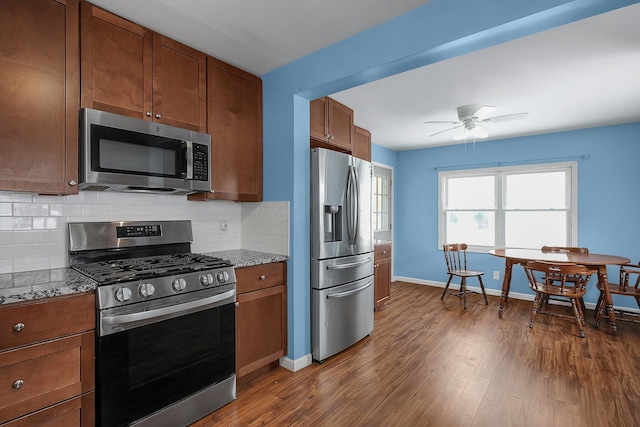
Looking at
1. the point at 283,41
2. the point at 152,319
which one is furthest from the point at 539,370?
the point at 283,41

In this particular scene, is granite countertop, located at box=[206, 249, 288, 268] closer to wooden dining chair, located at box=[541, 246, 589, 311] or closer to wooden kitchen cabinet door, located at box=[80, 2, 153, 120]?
wooden kitchen cabinet door, located at box=[80, 2, 153, 120]

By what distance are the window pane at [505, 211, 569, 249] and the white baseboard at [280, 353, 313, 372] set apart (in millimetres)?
3940

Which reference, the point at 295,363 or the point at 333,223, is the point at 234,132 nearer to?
the point at 333,223

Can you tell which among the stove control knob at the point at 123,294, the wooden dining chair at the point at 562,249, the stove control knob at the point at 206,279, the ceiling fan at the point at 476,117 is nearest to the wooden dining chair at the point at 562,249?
the wooden dining chair at the point at 562,249

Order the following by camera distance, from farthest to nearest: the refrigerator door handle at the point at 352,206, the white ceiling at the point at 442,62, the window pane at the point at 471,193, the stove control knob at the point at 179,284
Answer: the window pane at the point at 471,193 → the refrigerator door handle at the point at 352,206 → the white ceiling at the point at 442,62 → the stove control knob at the point at 179,284

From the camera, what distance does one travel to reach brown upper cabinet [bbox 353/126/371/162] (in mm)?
3953

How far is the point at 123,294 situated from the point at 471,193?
5211 millimetres

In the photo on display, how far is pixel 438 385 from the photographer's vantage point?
2354mm

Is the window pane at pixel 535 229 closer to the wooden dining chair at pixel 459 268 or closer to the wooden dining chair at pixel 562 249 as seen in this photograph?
the wooden dining chair at pixel 562 249

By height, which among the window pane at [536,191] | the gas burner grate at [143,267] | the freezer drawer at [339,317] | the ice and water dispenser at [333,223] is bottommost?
the freezer drawer at [339,317]

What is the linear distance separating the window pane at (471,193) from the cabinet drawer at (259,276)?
399 centimetres

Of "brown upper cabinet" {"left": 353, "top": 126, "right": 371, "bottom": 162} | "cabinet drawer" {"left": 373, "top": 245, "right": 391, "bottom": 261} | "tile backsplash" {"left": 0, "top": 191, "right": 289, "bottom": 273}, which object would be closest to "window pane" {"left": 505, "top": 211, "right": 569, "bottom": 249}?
"cabinet drawer" {"left": 373, "top": 245, "right": 391, "bottom": 261}

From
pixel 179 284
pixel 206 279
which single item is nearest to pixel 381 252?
pixel 206 279

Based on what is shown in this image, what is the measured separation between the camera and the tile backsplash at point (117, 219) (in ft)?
6.00
